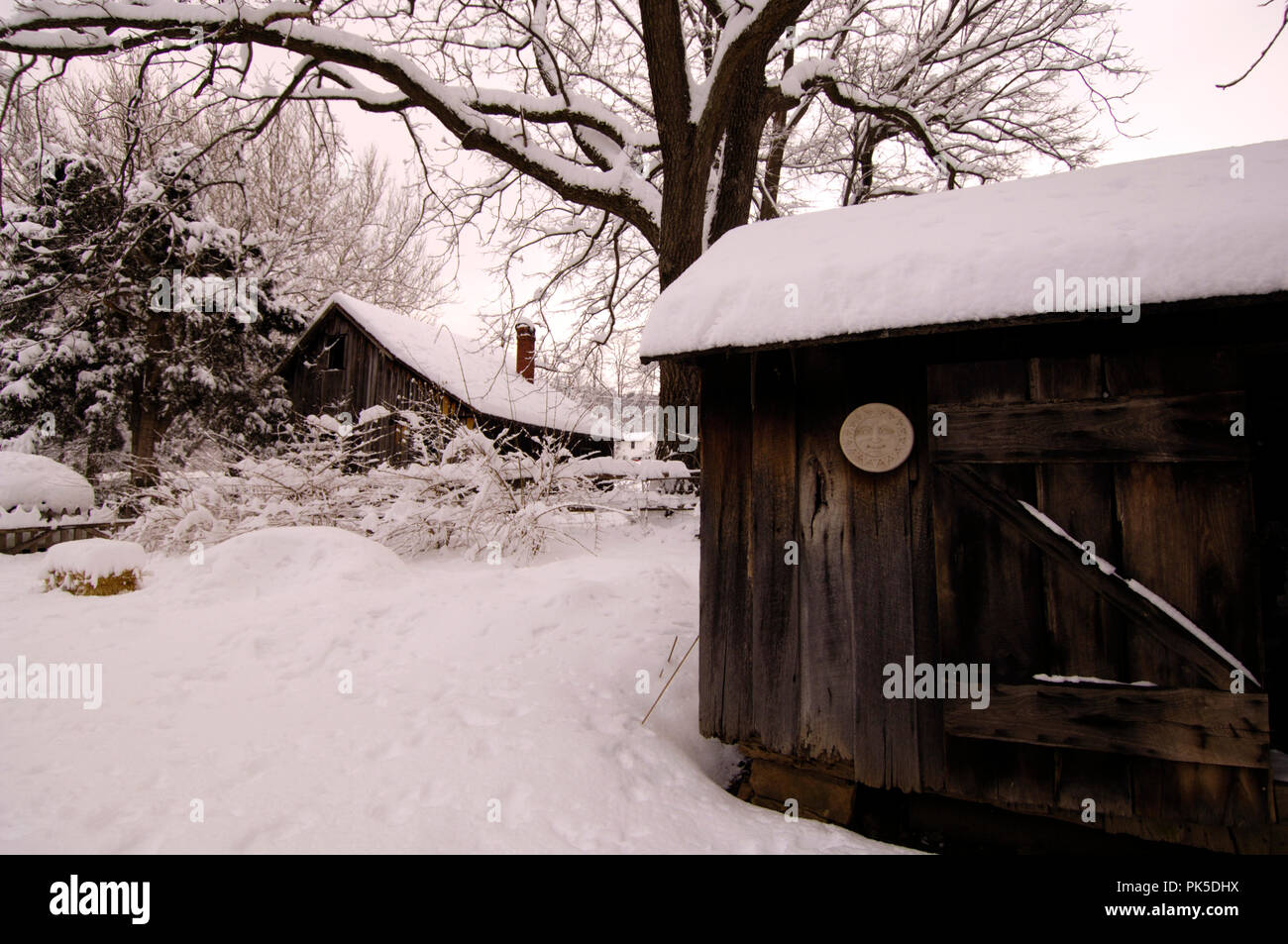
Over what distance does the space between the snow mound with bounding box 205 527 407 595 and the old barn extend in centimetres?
779

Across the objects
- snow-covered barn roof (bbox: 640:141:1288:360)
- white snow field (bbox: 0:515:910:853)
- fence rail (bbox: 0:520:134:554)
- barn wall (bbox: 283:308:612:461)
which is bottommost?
white snow field (bbox: 0:515:910:853)

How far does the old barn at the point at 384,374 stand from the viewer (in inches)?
554

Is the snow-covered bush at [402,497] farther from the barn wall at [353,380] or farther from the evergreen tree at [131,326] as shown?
the evergreen tree at [131,326]

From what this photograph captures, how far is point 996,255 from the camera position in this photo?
244 centimetres

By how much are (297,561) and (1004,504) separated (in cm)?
557

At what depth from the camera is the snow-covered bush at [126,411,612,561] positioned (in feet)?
21.6

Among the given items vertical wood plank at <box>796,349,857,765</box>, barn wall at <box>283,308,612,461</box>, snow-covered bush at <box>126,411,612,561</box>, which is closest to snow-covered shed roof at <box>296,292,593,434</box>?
barn wall at <box>283,308,612,461</box>

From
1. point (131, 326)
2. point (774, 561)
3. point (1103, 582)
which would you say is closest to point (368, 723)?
point (774, 561)

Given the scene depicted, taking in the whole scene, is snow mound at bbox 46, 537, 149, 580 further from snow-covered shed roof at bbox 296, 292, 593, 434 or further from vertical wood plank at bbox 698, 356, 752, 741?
snow-covered shed roof at bbox 296, 292, 593, 434

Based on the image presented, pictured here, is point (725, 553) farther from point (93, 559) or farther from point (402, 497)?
point (93, 559)
